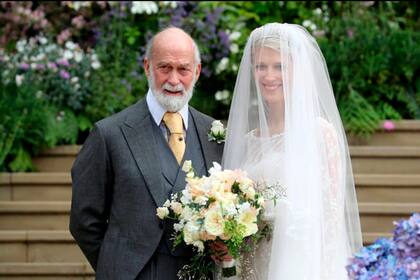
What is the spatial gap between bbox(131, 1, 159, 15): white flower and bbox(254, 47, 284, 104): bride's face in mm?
4850

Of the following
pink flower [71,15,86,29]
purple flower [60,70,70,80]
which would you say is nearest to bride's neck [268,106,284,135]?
purple flower [60,70,70,80]

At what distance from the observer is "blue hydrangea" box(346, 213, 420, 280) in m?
3.43

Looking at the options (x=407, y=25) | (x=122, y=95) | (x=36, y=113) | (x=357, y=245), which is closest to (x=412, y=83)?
(x=407, y=25)

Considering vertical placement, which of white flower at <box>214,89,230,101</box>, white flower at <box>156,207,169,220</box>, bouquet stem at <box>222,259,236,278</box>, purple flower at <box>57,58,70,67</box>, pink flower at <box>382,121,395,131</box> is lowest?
pink flower at <box>382,121,395,131</box>

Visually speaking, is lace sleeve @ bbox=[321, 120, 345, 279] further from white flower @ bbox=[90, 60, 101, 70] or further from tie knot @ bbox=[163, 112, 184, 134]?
white flower @ bbox=[90, 60, 101, 70]

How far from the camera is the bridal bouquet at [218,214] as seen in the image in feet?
14.9

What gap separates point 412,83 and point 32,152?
328 cm

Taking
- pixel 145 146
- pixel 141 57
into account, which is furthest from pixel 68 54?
pixel 145 146

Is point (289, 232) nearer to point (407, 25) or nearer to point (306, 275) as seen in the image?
point (306, 275)

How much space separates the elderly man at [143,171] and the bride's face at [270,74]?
1.05 feet

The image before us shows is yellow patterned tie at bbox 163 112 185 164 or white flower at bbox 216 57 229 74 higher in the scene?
yellow patterned tie at bbox 163 112 185 164

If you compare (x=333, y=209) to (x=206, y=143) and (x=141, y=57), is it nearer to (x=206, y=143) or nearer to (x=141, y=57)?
(x=206, y=143)

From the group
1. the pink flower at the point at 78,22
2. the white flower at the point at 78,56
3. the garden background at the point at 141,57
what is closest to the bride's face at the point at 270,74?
the garden background at the point at 141,57

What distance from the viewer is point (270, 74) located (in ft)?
16.2
